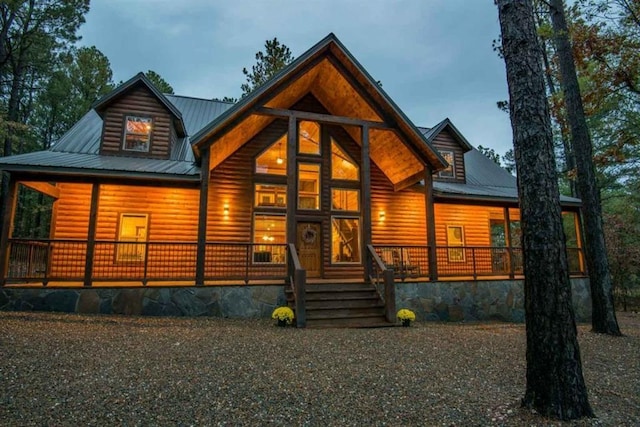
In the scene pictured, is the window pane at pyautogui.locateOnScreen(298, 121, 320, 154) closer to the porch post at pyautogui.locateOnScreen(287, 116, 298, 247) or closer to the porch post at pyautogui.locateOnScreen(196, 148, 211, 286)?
the porch post at pyautogui.locateOnScreen(287, 116, 298, 247)

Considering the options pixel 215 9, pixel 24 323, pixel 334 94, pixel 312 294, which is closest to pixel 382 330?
pixel 312 294

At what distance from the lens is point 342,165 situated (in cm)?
1260

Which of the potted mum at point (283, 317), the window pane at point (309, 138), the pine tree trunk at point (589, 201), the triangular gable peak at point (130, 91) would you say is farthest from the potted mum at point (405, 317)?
the triangular gable peak at point (130, 91)

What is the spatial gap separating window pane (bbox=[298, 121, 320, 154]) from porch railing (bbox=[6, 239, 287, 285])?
140 inches

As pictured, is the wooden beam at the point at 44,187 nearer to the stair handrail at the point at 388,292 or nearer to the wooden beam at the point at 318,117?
the wooden beam at the point at 318,117

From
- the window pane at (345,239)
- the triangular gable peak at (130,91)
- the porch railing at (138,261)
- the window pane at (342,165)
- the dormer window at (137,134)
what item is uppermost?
the triangular gable peak at (130,91)

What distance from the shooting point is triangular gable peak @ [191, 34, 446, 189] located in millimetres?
9812

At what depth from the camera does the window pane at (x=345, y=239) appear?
39.3 ft

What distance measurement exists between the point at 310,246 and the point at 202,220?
3.76m

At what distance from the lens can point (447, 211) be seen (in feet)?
46.8

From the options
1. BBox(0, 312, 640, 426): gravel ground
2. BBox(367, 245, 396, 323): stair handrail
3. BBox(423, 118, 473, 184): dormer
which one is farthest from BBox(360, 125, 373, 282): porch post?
BBox(423, 118, 473, 184): dormer

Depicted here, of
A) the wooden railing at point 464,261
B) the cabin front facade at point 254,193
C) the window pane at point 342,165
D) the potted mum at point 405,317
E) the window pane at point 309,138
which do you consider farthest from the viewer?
the window pane at point 342,165

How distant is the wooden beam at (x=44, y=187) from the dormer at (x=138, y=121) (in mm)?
1714

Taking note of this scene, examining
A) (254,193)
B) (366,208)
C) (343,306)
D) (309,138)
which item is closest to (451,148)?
(309,138)
